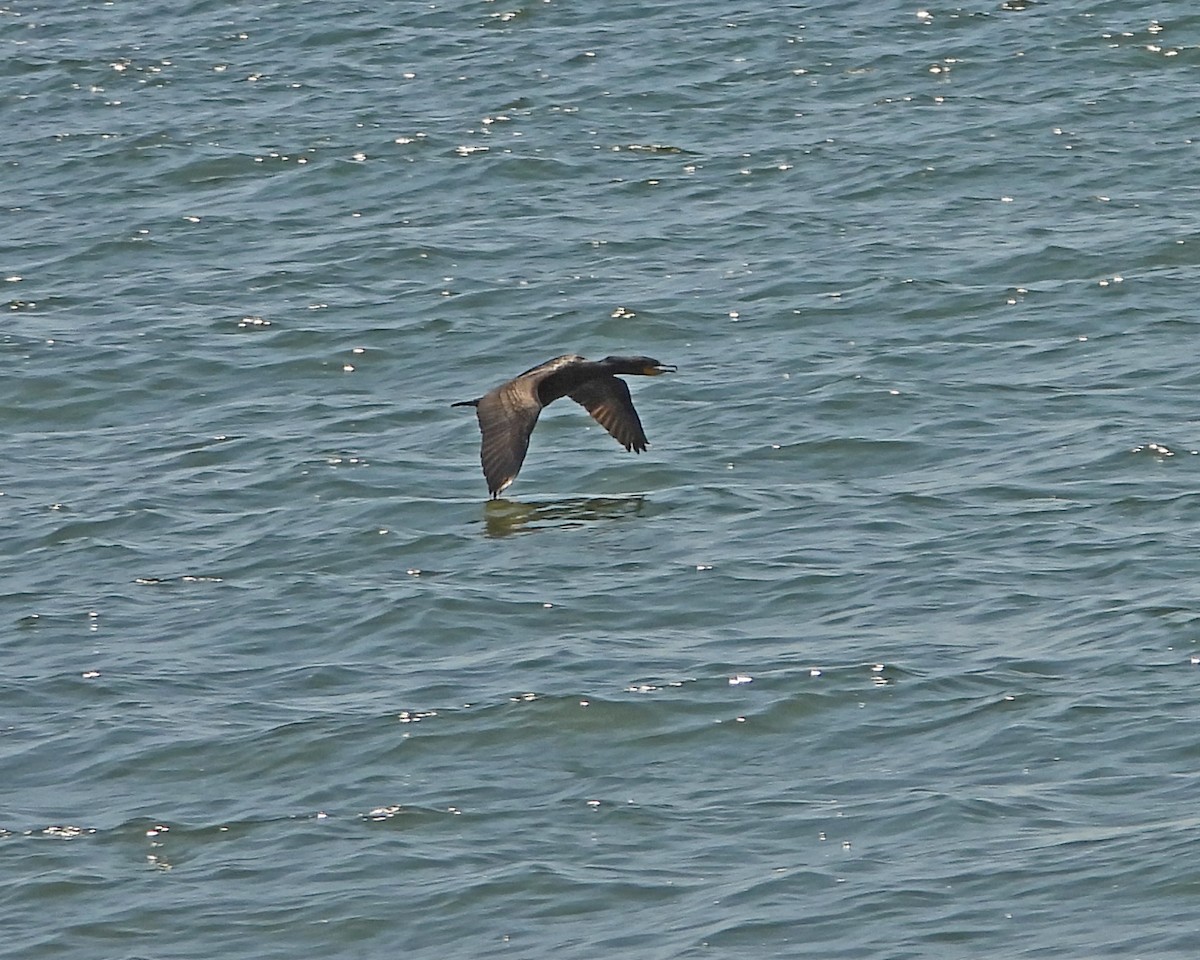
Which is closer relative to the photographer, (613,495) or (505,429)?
(505,429)

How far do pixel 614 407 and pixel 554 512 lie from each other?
79cm

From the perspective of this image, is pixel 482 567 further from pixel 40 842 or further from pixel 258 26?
pixel 258 26

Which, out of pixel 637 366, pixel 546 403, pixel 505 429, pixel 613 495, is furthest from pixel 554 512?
pixel 637 366

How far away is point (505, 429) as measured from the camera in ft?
38.0

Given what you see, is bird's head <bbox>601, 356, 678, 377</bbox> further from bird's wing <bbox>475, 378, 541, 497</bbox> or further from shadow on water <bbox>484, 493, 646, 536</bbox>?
shadow on water <bbox>484, 493, 646, 536</bbox>

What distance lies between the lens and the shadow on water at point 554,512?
1146cm

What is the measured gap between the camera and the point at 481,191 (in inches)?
680

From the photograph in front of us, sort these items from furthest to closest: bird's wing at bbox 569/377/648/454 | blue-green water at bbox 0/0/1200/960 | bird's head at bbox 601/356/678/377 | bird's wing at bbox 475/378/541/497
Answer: bird's head at bbox 601/356/678/377 → bird's wing at bbox 569/377/648/454 → bird's wing at bbox 475/378/541/497 → blue-green water at bbox 0/0/1200/960

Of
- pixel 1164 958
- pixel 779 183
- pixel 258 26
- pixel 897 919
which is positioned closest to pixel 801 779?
pixel 897 919

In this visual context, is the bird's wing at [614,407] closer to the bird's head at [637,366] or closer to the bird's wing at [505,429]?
the bird's head at [637,366]

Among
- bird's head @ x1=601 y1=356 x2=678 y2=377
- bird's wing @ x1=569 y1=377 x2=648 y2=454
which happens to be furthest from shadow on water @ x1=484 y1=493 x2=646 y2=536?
bird's head @ x1=601 y1=356 x2=678 y2=377

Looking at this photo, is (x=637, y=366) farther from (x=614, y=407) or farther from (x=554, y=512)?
(x=554, y=512)

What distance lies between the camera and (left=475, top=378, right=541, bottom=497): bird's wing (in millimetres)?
11445

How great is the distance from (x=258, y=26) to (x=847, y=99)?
20.8ft
